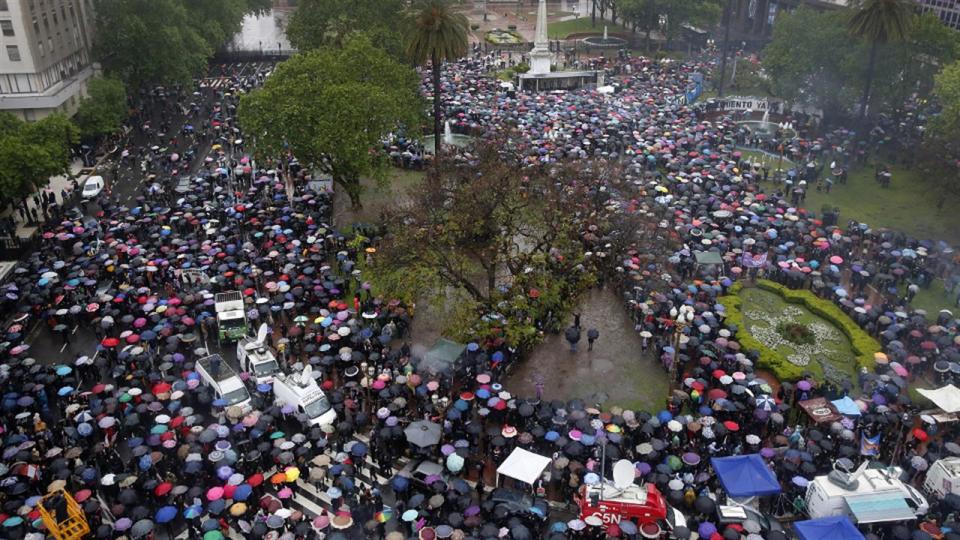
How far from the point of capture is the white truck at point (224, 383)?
3297cm


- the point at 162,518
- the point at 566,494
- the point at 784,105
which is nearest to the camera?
the point at 162,518

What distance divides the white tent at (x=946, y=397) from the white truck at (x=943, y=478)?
3602 mm

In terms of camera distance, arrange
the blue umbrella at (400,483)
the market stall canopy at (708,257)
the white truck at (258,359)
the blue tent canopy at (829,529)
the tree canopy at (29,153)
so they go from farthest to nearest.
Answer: the tree canopy at (29,153)
the market stall canopy at (708,257)
the white truck at (258,359)
the blue umbrella at (400,483)
the blue tent canopy at (829,529)

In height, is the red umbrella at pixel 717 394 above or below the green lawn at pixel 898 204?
below

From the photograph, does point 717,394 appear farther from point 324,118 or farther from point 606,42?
point 606,42

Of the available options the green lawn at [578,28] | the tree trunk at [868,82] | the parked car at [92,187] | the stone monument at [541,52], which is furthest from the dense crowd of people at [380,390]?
the green lawn at [578,28]

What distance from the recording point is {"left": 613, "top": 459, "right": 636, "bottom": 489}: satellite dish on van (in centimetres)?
2720

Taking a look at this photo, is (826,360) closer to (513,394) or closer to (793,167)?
(513,394)

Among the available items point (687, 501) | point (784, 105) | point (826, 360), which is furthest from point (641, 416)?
point (784, 105)

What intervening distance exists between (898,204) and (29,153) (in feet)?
193

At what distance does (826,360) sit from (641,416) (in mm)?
12021

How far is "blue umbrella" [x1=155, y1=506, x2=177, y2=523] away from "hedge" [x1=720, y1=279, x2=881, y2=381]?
26.0 metres

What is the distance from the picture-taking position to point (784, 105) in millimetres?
75562

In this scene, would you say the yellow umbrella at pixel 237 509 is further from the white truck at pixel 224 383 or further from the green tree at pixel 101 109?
the green tree at pixel 101 109
